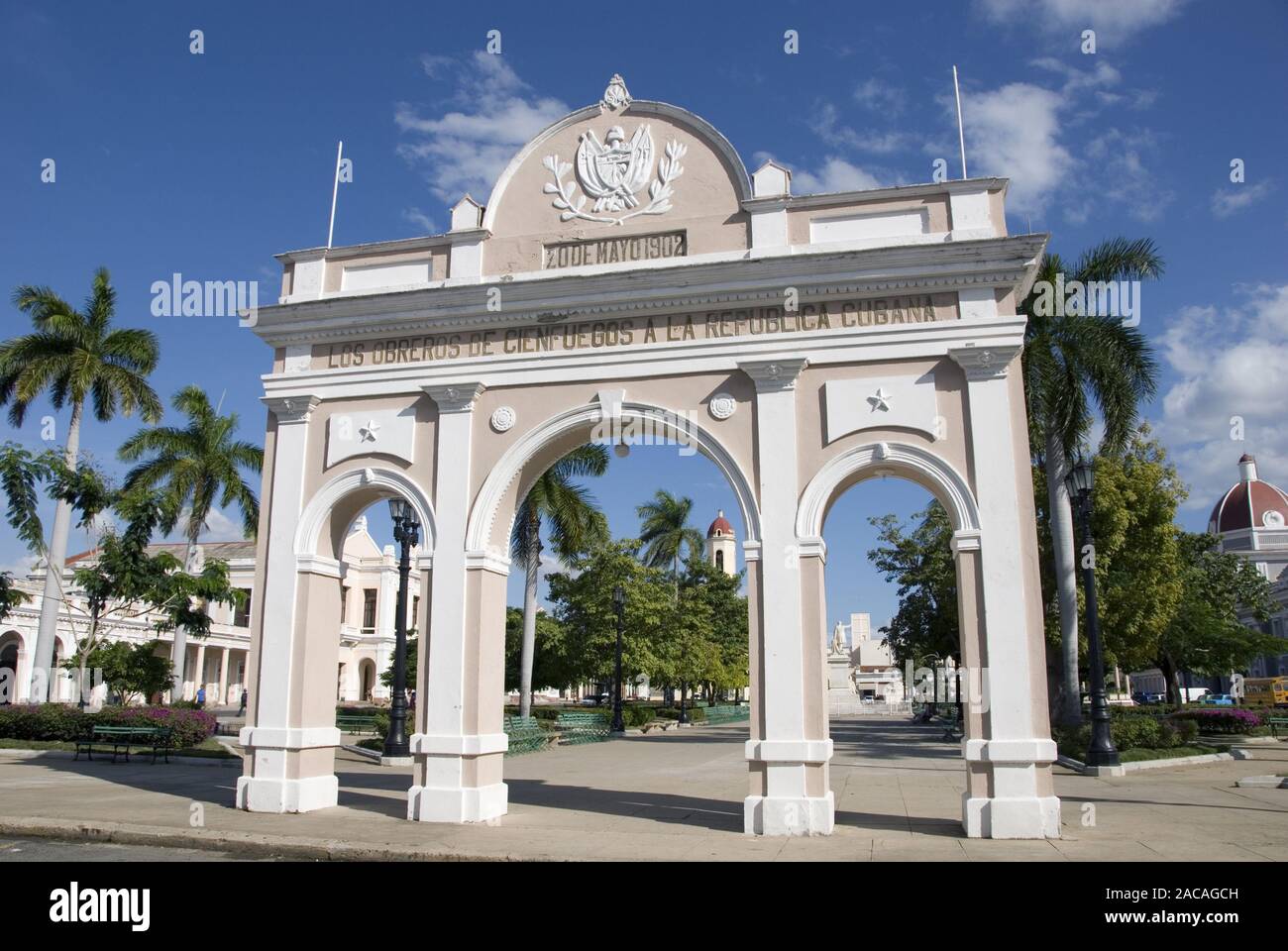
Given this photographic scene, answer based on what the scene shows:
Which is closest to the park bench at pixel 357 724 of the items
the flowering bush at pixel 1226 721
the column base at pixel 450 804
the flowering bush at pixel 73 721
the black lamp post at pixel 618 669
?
the black lamp post at pixel 618 669

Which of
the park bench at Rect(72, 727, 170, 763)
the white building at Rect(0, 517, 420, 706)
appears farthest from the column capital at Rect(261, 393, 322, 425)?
the white building at Rect(0, 517, 420, 706)

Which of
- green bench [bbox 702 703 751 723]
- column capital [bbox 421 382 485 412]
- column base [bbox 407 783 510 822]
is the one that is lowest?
green bench [bbox 702 703 751 723]

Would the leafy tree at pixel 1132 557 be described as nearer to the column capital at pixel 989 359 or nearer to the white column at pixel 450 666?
the column capital at pixel 989 359

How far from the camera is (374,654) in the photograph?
71.4 meters

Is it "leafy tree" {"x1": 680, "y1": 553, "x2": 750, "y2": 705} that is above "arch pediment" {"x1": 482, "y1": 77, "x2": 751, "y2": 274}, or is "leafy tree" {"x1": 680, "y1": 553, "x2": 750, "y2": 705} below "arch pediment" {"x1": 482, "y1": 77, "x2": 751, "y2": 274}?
below

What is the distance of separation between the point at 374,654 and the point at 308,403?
62395mm

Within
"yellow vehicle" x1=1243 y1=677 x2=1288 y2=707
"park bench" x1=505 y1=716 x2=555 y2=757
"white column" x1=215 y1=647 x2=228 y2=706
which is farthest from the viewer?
"white column" x1=215 y1=647 x2=228 y2=706

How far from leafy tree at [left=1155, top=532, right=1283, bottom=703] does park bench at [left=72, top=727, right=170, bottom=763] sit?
27.0 m

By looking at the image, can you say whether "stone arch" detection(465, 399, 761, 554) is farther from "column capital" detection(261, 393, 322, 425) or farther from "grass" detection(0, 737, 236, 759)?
"grass" detection(0, 737, 236, 759)

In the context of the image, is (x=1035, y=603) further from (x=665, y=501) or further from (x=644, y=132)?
(x=665, y=501)

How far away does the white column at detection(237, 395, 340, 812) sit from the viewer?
11.6 m

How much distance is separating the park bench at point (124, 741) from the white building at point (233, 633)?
66.8 feet

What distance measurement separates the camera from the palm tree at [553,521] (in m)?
29.0
